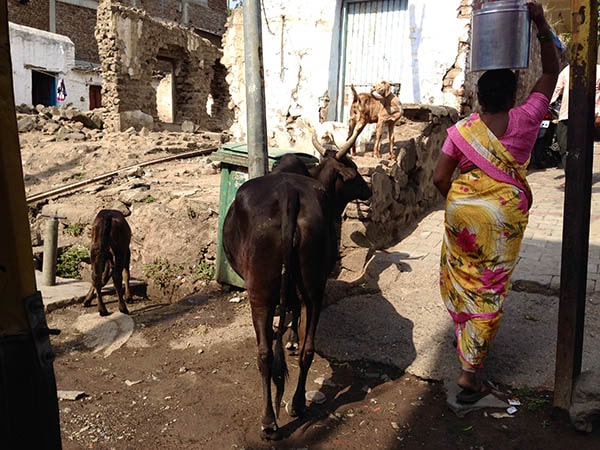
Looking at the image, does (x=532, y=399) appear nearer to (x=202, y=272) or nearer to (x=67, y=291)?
(x=202, y=272)

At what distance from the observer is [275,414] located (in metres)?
3.37

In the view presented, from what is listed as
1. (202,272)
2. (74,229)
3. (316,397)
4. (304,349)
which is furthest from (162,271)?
(304,349)

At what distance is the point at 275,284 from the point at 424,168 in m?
4.72

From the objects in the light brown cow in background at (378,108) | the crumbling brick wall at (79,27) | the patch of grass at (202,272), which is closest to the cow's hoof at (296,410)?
the patch of grass at (202,272)

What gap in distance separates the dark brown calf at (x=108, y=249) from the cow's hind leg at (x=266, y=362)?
2.60m

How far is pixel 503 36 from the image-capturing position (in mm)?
3201

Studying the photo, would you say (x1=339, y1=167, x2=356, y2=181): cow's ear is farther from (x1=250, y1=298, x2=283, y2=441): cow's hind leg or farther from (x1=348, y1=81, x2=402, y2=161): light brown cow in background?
(x1=348, y1=81, x2=402, y2=161): light brown cow in background

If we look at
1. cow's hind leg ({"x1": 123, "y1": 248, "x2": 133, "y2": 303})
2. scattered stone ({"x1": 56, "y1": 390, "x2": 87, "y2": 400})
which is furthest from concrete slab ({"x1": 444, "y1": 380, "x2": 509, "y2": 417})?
cow's hind leg ({"x1": 123, "y1": 248, "x2": 133, "y2": 303})

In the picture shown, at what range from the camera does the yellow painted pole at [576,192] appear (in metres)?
2.80

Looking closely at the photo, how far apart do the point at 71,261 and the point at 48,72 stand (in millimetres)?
20732

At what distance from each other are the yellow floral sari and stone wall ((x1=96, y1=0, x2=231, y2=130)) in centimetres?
1406

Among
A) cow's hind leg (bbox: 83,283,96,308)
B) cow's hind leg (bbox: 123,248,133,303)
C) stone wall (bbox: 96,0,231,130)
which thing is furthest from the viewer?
stone wall (bbox: 96,0,231,130)

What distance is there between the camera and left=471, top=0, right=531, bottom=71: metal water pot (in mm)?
3152

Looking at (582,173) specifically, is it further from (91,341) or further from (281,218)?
(91,341)
